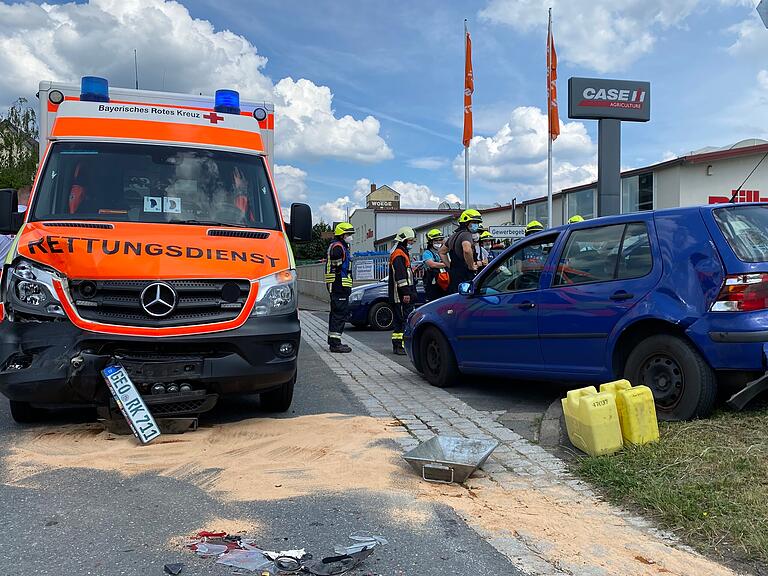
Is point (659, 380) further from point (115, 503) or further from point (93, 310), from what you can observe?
point (93, 310)

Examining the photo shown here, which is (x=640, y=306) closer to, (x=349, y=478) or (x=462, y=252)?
(x=349, y=478)

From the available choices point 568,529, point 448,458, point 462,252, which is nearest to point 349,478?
point 448,458

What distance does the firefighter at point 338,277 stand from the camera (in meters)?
10.2

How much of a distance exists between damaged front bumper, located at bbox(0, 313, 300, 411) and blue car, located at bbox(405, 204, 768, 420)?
2.33 m

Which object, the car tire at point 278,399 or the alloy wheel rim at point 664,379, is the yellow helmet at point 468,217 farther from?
the alloy wheel rim at point 664,379

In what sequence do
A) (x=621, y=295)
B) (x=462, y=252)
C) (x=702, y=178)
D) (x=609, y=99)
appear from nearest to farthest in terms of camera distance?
(x=621, y=295), (x=462, y=252), (x=609, y=99), (x=702, y=178)

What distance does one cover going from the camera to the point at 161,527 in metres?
3.54

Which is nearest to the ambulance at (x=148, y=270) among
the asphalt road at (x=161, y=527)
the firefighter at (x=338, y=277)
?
the asphalt road at (x=161, y=527)

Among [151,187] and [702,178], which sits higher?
[702,178]

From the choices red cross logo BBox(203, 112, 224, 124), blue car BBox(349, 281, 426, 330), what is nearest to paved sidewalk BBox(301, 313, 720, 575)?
red cross logo BBox(203, 112, 224, 124)

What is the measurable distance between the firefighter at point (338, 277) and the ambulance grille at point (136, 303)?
5077 millimetres

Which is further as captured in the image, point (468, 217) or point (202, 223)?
point (468, 217)

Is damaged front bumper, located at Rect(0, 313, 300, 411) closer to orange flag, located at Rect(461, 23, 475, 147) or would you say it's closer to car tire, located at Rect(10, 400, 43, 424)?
car tire, located at Rect(10, 400, 43, 424)

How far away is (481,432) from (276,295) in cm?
196
